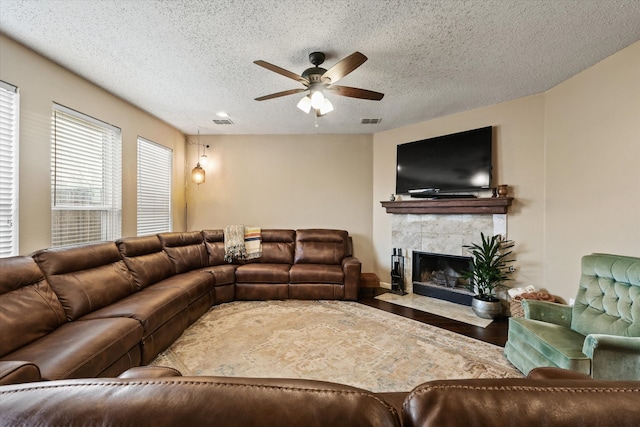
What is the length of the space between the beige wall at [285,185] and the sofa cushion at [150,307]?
7.54ft

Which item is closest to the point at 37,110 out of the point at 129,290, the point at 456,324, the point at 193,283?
the point at 129,290

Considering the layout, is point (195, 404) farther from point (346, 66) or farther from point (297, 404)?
point (346, 66)

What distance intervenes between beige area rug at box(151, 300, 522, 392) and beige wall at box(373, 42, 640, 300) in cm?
143

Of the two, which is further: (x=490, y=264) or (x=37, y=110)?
(x=490, y=264)

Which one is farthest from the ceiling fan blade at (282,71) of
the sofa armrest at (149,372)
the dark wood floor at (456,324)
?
the dark wood floor at (456,324)

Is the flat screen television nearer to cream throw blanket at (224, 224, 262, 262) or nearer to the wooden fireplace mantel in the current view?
the wooden fireplace mantel

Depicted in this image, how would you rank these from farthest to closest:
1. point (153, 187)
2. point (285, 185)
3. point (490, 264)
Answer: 1. point (285, 185)
2. point (153, 187)
3. point (490, 264)

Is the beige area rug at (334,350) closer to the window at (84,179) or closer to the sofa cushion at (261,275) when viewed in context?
the sofa cushion at (261,275)

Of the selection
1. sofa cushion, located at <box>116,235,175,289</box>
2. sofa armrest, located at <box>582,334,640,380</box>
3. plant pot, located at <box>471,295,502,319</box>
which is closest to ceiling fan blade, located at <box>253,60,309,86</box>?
sofa cushion, located at <box>116,235,175,289</box>

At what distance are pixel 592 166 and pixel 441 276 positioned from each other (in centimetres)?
229

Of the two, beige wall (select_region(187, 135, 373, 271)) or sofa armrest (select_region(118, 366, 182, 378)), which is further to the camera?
beige wall (select_region(187, 135, 373, 271))

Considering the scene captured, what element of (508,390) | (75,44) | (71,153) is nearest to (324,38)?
(75,44)

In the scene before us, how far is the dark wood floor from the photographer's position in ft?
8.84

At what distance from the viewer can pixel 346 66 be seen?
6.73ft
